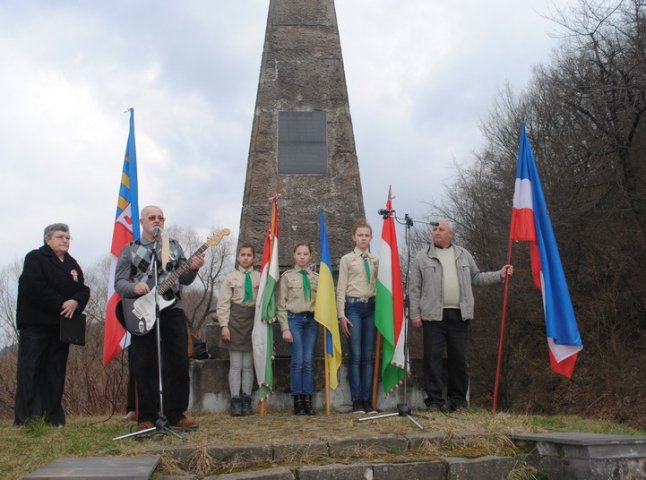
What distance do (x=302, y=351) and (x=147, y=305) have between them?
5.38 ft

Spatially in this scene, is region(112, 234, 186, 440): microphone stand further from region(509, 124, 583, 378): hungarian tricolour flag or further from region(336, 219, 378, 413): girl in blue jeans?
region(509, 124, 583, 378): hungarian tricolour flag

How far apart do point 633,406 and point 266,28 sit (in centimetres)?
927

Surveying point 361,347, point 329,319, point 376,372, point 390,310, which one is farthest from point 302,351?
point 390,310

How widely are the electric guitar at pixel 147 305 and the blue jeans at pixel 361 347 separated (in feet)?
5.39

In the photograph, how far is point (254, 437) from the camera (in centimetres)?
452

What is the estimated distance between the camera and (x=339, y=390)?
21.2 feet

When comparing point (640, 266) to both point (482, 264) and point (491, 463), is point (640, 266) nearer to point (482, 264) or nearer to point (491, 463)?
point (482, 264)

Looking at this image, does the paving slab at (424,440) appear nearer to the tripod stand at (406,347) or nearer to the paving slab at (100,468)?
the tripod stand at (406,347)

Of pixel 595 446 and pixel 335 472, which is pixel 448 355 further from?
pixel 335 472

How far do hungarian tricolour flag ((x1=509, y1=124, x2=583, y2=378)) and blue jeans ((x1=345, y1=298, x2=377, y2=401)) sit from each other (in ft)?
5.04

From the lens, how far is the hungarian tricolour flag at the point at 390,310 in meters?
5.88

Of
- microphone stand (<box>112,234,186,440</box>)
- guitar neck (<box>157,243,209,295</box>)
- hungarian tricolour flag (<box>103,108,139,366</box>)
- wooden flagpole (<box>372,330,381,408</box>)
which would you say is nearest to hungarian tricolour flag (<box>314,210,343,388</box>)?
wooden flagpole (<box>372,330,381,408</box>)

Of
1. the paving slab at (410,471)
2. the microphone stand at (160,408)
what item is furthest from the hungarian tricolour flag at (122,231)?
the paving slab at (410,471)

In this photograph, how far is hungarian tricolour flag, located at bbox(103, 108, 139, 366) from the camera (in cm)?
664
